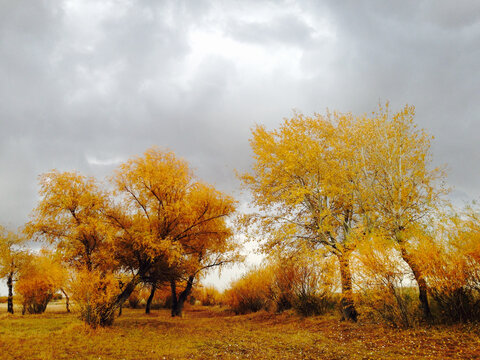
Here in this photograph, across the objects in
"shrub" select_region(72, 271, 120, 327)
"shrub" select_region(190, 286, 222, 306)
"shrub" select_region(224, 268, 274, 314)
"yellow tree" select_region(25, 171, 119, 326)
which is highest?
"yellow tree" select_region(25, 171, 119, 326)

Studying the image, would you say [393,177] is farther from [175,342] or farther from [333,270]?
[175,342]

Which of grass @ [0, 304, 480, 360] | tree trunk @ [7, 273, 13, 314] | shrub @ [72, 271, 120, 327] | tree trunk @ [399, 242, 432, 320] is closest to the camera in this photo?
grass @ [0, 304, 480, 360]

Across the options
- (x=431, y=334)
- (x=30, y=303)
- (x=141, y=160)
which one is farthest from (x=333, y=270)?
(x=30, y=303)

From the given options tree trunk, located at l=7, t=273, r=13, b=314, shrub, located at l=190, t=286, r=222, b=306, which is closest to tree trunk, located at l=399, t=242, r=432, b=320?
shrub, located at l=190, t=286, r=222, b=306

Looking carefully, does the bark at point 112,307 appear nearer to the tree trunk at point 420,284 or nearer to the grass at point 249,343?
the grass at point 249,343

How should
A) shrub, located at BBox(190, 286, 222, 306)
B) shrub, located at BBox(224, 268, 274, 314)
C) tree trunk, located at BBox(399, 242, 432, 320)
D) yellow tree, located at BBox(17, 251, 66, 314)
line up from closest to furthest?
1. tree trunk, located at BBox(399, 242, 432, 320)
2. shrub, located at BBox(224, 268, 274, 314)
3. yellow tree, located at BBox(17, 251, 66, 314)
4. shrub, located at BBox(190, 286, 222, 306)

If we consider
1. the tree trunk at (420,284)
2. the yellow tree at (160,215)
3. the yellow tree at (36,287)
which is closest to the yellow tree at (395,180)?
the tree trunk at (420,284)

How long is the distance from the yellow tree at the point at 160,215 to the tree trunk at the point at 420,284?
32.8 feet

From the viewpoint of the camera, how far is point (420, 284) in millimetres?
10742

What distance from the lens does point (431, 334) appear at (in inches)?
384

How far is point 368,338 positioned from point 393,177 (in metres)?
6.97

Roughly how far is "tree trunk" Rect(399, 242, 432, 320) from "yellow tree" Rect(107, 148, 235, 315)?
32.8ft

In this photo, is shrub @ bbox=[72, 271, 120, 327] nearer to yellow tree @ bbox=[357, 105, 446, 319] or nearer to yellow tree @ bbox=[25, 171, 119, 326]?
yellow tree @ bbox=[25, 171, 119, 326]

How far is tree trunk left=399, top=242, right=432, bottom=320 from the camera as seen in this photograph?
10.7 metres
